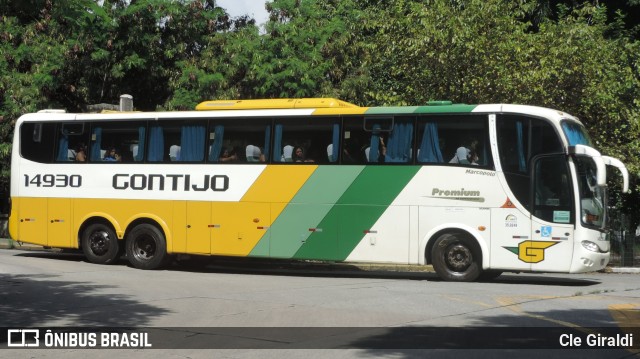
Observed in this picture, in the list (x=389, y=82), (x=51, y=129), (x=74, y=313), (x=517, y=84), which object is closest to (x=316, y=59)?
(x=389, y=82)

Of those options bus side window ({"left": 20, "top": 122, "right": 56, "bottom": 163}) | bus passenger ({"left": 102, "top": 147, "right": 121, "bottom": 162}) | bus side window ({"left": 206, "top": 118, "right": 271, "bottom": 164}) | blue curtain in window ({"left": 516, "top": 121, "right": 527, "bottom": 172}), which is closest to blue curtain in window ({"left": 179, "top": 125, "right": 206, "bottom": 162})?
bus side window ({"left": 206, "top": 118, "right": 271, "bottom": 164})

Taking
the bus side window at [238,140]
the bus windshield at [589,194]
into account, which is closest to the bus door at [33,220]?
the bus side window at [238,140]

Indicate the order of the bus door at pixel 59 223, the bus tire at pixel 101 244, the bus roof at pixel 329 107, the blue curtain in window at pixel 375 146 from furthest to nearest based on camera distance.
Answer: the bus door at pixel 59 223 → the bus tire at pixel 101 244 → the blue curtain in window at pixel 375 146 → the bus roof at pixel 329 107

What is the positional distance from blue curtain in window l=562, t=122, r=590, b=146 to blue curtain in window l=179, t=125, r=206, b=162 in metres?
7.43

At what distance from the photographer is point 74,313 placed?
39.9 feet

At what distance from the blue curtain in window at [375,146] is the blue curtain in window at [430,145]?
0.87 m

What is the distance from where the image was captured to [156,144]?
20484mm

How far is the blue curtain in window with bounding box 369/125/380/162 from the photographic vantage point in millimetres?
Answer: 18625

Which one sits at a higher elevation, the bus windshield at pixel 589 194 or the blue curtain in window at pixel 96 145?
the blue curtain in window at pixel 96 145

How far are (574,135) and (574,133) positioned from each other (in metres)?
0.06

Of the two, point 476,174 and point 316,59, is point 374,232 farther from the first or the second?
point 316,59

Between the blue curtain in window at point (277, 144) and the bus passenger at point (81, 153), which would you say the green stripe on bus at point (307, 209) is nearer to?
the blue curtain in window at point (277, 144)

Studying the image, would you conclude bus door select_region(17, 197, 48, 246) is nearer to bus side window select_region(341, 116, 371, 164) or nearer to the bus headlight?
bus side window select_region(341, 116, 371, 164)

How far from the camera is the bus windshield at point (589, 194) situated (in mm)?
17281
